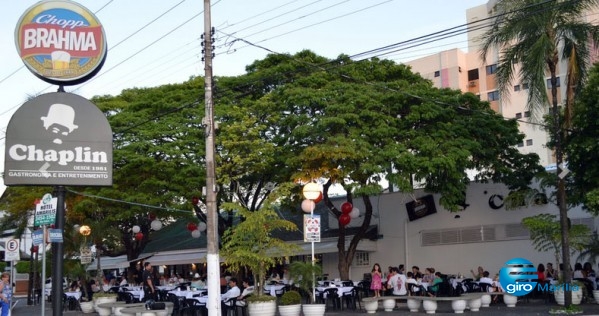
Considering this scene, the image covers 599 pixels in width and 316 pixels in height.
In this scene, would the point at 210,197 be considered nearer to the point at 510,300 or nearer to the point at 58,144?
the point at 58,144

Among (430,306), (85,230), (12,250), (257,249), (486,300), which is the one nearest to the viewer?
(257,249)

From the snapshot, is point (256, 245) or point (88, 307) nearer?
point (256, 245)

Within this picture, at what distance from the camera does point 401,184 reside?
25.0 metres

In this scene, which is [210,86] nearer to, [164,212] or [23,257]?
[164,212]

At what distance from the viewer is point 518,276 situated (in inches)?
991

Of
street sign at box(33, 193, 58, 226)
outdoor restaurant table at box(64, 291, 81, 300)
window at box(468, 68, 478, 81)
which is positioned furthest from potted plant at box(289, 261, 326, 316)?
window at box(468, 68, 478, 81)

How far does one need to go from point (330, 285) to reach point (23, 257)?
44.4m

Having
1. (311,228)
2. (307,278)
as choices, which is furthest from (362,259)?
(311,228)

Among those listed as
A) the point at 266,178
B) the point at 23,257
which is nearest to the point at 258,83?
the point at 266,178

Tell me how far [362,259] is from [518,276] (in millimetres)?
10014

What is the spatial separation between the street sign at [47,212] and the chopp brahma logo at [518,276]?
14678 mm

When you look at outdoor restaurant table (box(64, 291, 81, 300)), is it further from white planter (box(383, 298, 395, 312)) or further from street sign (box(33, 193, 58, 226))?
white planter (box(383, 298, 395, 312))

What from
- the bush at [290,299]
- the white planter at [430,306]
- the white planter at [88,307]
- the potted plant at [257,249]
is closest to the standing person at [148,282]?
the potted plant at [257,249]

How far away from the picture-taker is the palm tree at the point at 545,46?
744 inches
